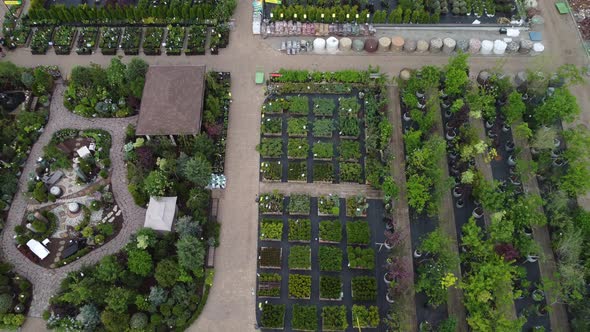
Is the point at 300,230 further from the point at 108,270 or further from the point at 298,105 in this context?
the point at 108,270

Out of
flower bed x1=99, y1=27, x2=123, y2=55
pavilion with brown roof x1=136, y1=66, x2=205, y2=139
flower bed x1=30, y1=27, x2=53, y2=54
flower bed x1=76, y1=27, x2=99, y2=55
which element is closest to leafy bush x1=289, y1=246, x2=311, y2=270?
pavilion with brown roof x1=136, y1=66, x2=205, y2=139

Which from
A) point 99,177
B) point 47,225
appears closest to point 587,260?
point 99,177

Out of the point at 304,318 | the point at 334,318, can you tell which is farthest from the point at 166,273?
the point at 334,318

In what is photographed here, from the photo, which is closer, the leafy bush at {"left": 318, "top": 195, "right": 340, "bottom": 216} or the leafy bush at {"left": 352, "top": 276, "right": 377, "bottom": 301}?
the leafy bush at {"left": 352, "top": 276, "right": 377, "bottom": 301}

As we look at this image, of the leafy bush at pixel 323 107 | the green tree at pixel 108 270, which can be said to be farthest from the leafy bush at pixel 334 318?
the leafy bush at pixel 323 107

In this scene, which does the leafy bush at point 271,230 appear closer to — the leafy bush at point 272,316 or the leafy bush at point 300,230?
the leafy bush at point 300,230

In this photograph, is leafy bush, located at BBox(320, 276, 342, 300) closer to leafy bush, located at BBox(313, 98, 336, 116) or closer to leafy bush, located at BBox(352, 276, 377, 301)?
leafy bush, located at BBox(352, 276, 377, 301)
